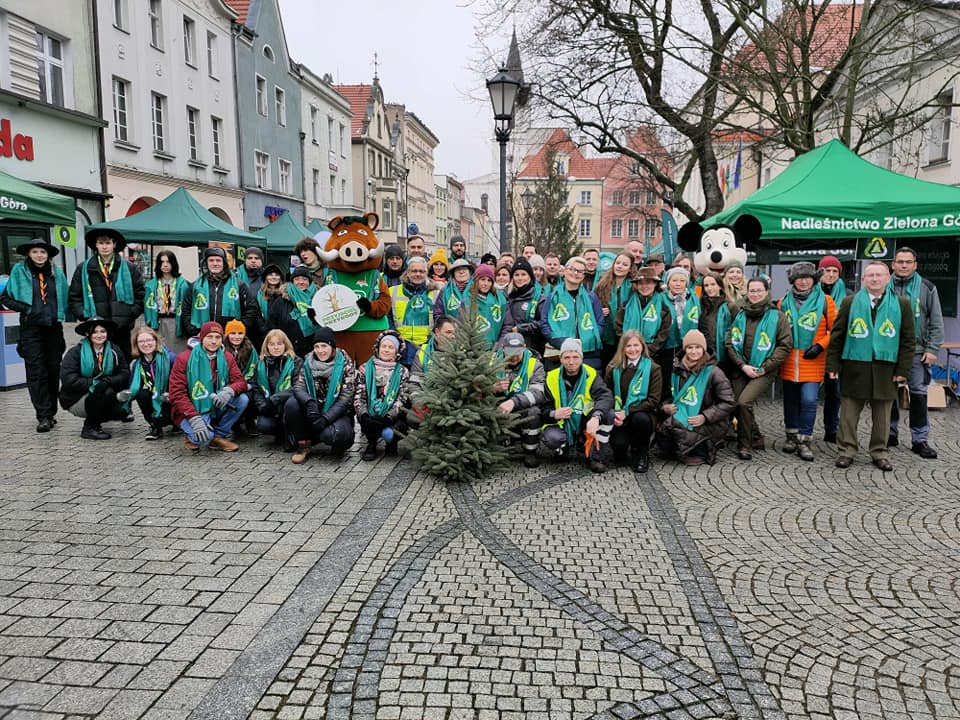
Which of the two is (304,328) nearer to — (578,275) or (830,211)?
(578,275)

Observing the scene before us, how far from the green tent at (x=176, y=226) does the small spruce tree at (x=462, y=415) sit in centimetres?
894

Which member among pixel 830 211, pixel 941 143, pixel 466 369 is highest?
pixel 941 143

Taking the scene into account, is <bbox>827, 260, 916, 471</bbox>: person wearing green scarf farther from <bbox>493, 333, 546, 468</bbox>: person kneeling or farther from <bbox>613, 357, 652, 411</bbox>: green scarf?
<bbox>493, 333, 546, 468</bbox>: person kneeling

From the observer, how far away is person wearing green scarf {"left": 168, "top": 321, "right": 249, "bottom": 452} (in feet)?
22.9

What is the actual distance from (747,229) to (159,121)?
19.3 metres

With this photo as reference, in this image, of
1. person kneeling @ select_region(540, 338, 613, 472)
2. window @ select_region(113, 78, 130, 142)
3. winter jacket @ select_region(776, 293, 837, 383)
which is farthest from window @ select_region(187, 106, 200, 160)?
winter jacket @ select_region(776, 293, 837, 383)

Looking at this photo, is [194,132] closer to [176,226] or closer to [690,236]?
[176,226]

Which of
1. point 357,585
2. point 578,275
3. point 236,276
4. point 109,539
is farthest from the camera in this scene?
point 236,276

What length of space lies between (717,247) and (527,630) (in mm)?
6963

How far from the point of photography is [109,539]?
483 cm

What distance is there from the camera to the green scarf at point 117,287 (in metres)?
8.19

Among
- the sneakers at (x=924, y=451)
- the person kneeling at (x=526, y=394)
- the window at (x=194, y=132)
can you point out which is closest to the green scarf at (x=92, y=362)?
the person kneeling at (x=526, y=394)

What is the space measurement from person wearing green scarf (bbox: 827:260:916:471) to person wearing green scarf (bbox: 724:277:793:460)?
19.9 inches

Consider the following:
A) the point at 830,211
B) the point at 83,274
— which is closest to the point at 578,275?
the point at 830,211
